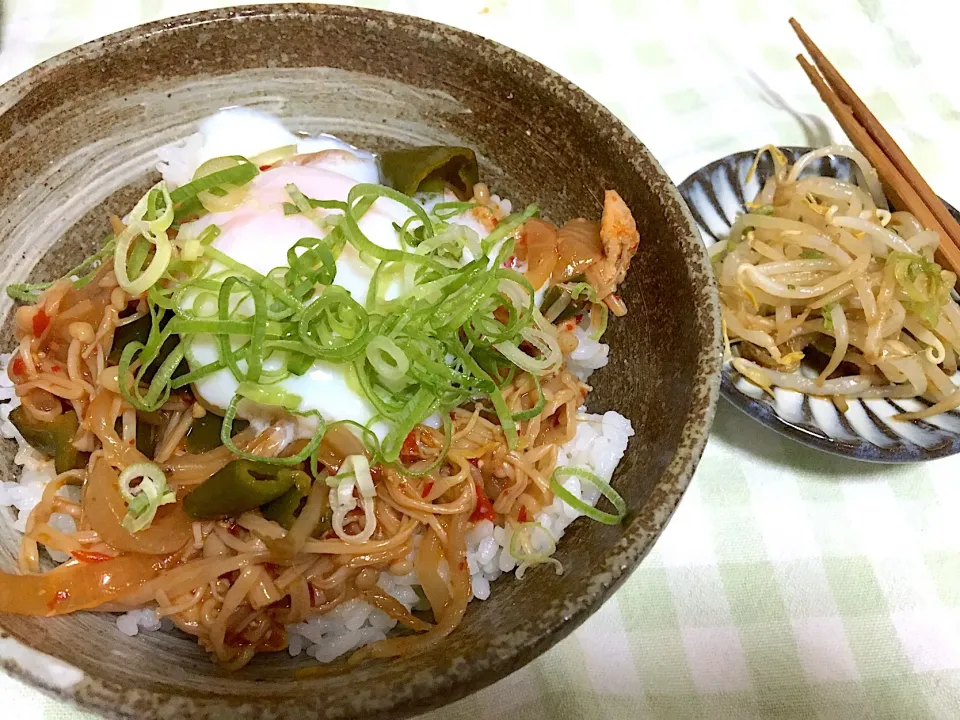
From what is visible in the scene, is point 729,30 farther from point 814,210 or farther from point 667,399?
point 667,399

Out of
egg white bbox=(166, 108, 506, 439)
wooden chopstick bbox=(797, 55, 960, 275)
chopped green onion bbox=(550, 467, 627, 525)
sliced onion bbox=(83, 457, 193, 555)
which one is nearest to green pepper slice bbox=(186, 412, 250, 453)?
egg white bbox=(166, 108, 506, 439)

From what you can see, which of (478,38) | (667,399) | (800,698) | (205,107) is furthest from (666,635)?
(205,107)

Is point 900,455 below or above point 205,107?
below

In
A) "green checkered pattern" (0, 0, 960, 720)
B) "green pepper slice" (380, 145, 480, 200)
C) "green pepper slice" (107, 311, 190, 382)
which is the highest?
"green pepper slice" (380, 145, 480, 200)

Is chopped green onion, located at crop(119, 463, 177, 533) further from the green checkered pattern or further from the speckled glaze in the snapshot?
the speckled glaze

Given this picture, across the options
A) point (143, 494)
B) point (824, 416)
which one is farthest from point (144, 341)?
point (824, 416)

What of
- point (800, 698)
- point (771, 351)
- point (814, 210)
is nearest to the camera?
point (800, 698)
